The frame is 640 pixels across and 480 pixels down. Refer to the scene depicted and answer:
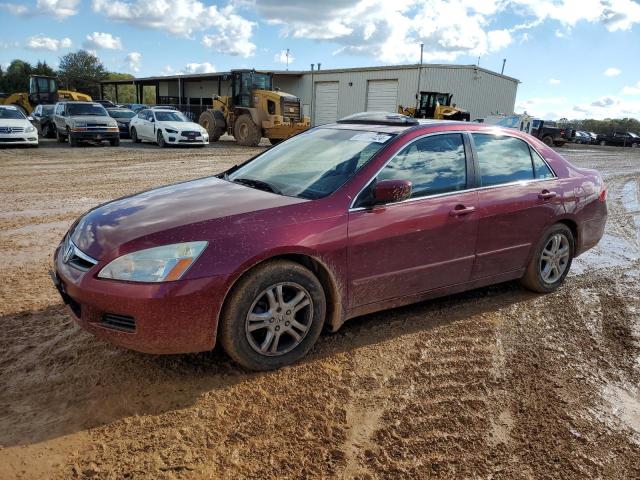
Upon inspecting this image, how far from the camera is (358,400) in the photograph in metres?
3.00

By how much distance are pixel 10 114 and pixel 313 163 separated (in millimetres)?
17728

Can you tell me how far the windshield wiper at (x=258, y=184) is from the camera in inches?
147

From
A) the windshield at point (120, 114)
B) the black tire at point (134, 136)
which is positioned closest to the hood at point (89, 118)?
the black tire at point (134, 136)

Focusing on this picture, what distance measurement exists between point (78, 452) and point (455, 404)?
2052 mm

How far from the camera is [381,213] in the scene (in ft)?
11.6

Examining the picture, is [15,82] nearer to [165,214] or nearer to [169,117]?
[169,117]

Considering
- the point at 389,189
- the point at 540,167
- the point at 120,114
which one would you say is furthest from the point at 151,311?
the point at 120,114

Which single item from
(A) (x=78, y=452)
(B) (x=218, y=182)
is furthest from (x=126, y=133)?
(A) (x=78, y=452)

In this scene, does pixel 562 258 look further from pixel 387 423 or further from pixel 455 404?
pixel 387 423

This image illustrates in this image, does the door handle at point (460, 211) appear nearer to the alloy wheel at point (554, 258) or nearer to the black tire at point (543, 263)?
the black tire at point (543, 263)

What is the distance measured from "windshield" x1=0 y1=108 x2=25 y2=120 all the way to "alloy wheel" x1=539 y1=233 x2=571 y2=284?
18.4 m

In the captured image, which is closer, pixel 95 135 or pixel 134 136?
pixel 95 135

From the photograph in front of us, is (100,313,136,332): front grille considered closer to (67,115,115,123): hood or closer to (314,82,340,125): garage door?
(67,115,115,123): hood

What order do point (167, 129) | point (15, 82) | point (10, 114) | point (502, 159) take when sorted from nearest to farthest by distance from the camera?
point (502, 159), point (10, 114), point (167, 129), point (15, 82)
